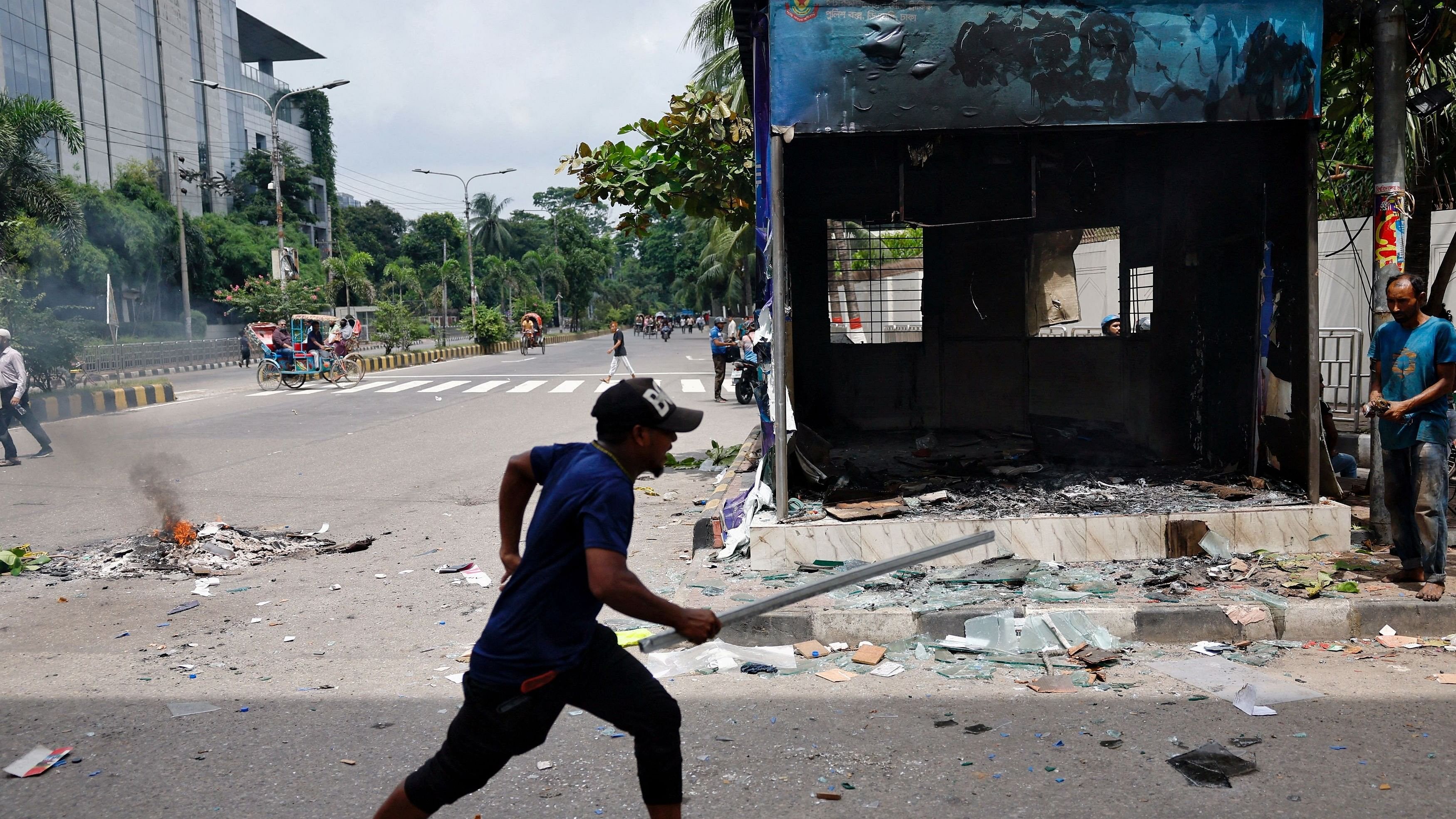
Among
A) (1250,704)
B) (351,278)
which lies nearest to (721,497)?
(1250,704)

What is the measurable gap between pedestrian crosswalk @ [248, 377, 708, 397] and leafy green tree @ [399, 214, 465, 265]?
67.1 m

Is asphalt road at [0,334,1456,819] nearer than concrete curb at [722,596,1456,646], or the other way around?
asphalt road at [0,334,1456,819]

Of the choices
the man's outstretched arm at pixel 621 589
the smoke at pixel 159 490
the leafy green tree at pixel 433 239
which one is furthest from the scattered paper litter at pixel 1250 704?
the leafy green tree at pixel 433 239

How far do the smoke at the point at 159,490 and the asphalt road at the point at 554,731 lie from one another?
61 centimetres

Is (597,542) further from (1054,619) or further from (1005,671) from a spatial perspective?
(1054,619)

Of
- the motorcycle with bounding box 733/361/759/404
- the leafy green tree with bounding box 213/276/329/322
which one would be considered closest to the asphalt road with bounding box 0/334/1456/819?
the motorcycle with bounding box 733/361/759/404

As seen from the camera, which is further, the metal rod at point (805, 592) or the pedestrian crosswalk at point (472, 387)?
the pedestrian crosswalk at point (472, 387)

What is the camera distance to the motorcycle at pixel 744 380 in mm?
16172

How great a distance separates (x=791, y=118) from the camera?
20.2 ft

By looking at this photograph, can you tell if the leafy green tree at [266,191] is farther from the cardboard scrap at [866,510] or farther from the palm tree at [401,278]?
the cardboard scrap at [866,510]

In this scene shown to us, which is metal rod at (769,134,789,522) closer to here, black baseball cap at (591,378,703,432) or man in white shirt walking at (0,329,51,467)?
black baseball cap at (591,378,703,432)

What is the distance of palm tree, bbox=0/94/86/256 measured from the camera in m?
Result: 25.5

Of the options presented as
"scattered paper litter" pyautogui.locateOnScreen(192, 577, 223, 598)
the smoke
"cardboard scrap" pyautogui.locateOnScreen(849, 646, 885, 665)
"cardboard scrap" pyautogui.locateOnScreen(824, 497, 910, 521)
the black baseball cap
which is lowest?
"cardboard scrap" pyautogui.locateOnScreen(849, 646, 885, 665)

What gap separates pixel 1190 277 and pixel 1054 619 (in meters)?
4.41
